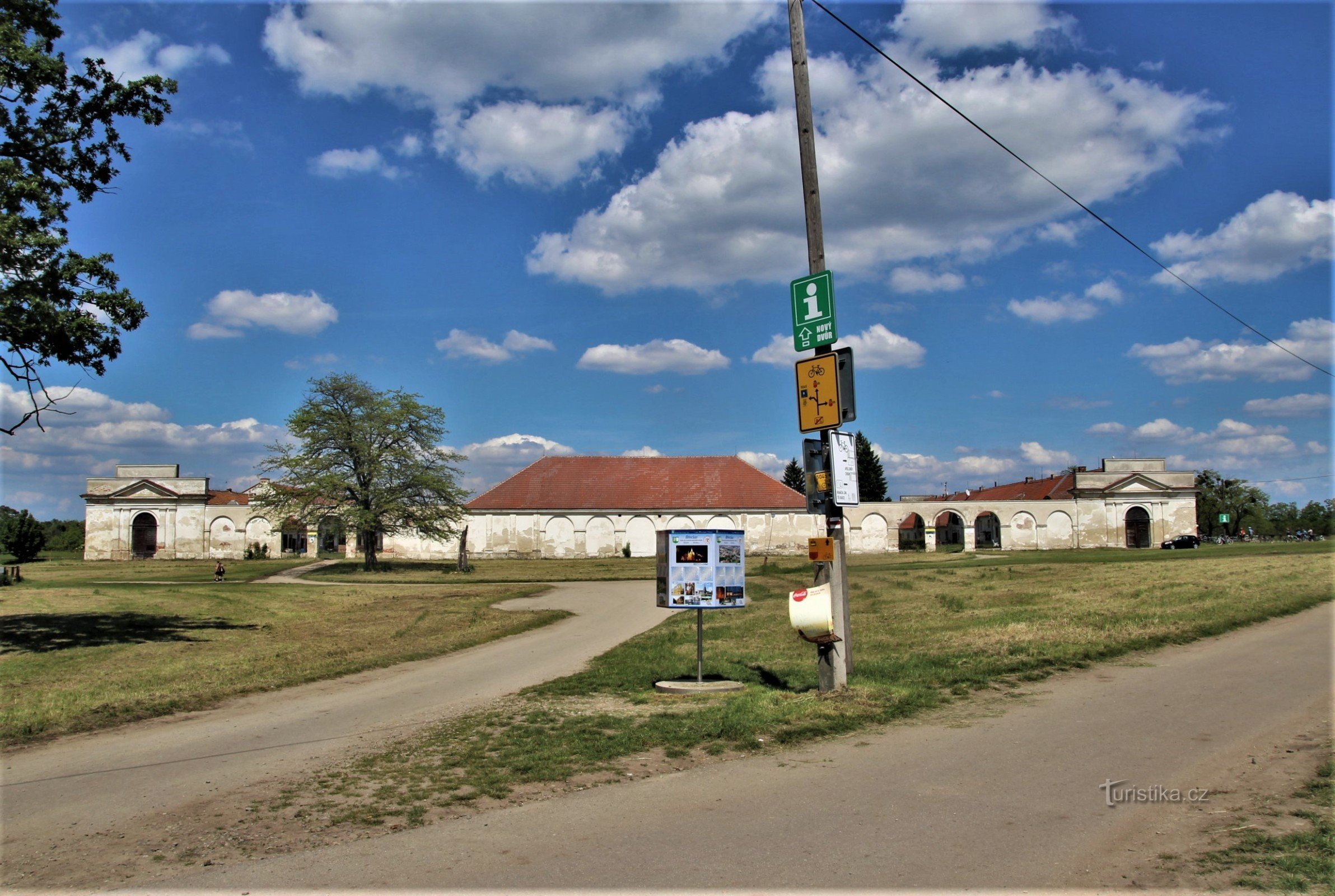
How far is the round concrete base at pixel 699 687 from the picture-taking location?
1041cm

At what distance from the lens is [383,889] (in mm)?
4668

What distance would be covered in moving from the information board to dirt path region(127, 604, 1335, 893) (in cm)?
344

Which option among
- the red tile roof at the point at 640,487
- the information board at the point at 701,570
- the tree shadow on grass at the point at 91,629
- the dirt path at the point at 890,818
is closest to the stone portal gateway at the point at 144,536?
the red tile roof at the point at 640,487

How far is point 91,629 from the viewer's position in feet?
55.0

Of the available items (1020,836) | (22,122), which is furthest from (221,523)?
(1020,836)

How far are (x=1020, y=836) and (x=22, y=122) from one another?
18.4 metres

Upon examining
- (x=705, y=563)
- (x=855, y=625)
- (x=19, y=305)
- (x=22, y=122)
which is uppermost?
(x=22, y=122)

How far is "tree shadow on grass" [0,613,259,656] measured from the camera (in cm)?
1486

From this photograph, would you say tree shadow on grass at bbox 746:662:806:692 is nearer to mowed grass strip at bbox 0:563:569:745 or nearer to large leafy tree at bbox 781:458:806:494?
mowed grass strip at bbox 0:563:569:745

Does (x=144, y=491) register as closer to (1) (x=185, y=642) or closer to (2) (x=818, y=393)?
(1) (x=185, y=642)

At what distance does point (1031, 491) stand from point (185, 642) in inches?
3113

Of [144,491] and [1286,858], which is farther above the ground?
[144,491]

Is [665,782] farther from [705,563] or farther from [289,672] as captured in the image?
[289,672]

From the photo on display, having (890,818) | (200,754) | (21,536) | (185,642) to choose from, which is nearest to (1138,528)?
(185,642)
